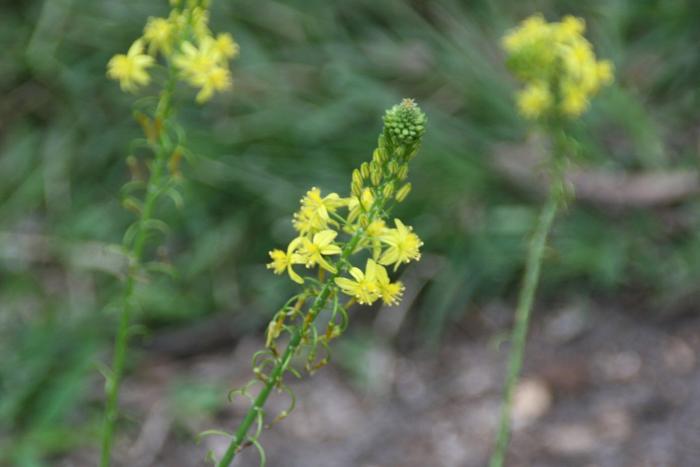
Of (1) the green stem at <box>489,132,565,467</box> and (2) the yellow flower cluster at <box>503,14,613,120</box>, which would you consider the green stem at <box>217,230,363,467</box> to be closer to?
(1) the green stem at <box>489,132,565,467</box>

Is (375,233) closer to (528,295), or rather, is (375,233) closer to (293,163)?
(528,295)

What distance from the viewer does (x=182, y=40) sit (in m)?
2.05

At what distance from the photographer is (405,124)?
60.7 inches

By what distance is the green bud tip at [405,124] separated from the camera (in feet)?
5.05

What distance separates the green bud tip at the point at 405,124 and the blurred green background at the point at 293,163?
7.19ft

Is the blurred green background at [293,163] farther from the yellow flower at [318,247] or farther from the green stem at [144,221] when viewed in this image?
the yellow flower at [318,247]

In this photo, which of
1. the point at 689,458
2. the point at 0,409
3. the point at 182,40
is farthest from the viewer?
the point at 0,409

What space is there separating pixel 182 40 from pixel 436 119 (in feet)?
7.79

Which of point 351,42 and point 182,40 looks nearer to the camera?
point 182,40

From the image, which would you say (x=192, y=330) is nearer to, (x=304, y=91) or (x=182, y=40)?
(x=304, y=91)

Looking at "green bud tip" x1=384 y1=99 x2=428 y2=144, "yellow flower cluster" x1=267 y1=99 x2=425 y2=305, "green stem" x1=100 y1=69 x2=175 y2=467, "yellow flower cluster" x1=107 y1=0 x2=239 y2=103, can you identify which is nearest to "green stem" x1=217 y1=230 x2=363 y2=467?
"yellow flower cluster" x1=267 y1=99 x2=425 y2=305

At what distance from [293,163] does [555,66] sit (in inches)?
79.6

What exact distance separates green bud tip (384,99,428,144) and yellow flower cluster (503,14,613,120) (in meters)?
0.83

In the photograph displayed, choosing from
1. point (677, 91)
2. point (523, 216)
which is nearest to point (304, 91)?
point (523, 216)
